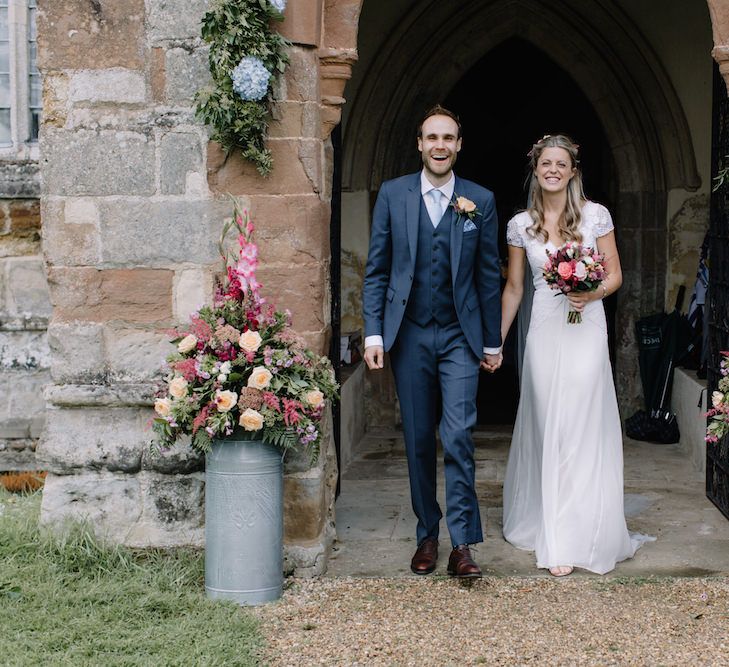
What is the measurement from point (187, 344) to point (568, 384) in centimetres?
182

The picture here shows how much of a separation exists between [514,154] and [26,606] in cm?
835

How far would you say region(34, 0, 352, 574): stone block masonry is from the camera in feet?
16.3

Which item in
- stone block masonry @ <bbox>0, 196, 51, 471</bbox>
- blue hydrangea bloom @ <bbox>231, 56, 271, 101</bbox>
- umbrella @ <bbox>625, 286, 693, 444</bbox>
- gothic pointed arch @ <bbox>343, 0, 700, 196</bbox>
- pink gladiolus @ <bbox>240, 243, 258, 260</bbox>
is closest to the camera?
pink gladiolus @ <bbox>240, 243, 258, 260</bbox>

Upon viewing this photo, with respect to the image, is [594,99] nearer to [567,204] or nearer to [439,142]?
[567,204]

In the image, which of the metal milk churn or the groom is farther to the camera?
the groom

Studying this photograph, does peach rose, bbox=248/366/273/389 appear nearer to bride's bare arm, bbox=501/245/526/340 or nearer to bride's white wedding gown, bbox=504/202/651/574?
bride's bare arm, bbox=501/245/526/340

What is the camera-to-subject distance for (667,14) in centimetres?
829

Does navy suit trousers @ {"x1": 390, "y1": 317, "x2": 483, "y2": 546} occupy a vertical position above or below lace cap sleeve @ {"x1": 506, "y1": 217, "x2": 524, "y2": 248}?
below

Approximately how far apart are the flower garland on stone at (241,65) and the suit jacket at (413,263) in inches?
25.2

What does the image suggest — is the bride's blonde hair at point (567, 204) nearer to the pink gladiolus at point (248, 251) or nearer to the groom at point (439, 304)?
the groom at point (439, 304)

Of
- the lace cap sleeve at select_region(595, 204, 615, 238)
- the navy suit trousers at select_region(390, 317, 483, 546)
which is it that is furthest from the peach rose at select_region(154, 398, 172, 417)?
the lace cap sleeve at select_region(595, 204, 615, 238)

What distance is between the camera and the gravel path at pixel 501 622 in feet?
13.5

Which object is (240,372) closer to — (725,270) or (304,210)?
(304,210)

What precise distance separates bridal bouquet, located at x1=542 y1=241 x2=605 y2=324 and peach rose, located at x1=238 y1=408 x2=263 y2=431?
1.47m
